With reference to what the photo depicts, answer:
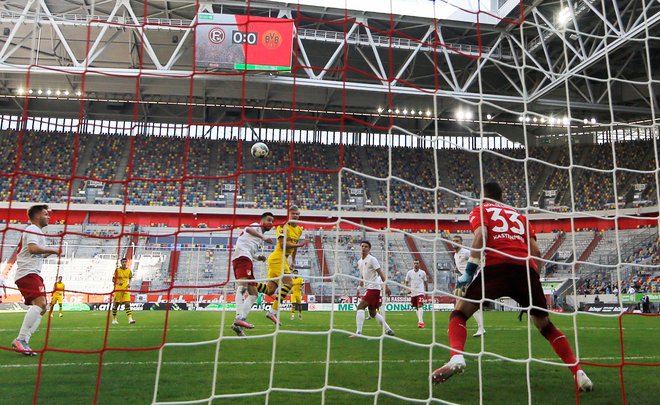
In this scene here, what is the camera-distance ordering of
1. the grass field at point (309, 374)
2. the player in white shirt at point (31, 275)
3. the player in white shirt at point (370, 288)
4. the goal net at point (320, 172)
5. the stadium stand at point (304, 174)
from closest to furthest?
the grass field at point (309, 374) → the player in white shirt at point (31, 275) → the goal net at point (320, 172) → the player in white shirt at point (370, 288) → the stadium stand at point (304, 174)

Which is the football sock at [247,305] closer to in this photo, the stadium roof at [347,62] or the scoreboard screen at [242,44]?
the stadium roof at [347,62]

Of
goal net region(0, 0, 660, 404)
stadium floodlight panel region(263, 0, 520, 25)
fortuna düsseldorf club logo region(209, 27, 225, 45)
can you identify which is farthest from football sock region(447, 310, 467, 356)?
stadium floodlight panel region(263, 0, 520, 25)

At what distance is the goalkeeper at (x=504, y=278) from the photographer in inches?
173

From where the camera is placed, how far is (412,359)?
6.25m

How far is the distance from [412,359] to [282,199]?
2390 cm

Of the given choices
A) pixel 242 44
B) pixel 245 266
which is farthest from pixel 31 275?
pixel 242 44

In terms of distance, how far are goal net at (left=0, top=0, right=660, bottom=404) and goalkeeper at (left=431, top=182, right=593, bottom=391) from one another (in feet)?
1.93

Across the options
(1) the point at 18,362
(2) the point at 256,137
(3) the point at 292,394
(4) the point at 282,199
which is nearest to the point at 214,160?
(2) the point at 256,137

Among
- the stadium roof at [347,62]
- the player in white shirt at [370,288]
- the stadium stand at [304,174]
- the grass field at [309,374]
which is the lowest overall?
the grass field at [309,374]

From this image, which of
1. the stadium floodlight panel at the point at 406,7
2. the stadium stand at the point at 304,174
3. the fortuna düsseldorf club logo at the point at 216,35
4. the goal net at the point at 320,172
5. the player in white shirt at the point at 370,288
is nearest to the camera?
the goal net at the point at 320,172

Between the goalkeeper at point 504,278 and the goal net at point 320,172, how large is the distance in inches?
23.2

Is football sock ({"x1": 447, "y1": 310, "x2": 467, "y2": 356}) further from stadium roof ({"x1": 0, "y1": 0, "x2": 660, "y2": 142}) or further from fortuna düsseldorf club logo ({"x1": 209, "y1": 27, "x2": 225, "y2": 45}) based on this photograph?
fortuna düsseldorf club logo ({"x1": 209, "y1": 27, "x2": 225, "y2": 45})

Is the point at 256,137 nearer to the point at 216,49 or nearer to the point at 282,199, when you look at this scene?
the point at 282,199

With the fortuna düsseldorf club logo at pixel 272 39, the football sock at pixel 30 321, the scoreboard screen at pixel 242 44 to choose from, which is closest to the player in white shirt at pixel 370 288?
the football sock at pixel 30 321
